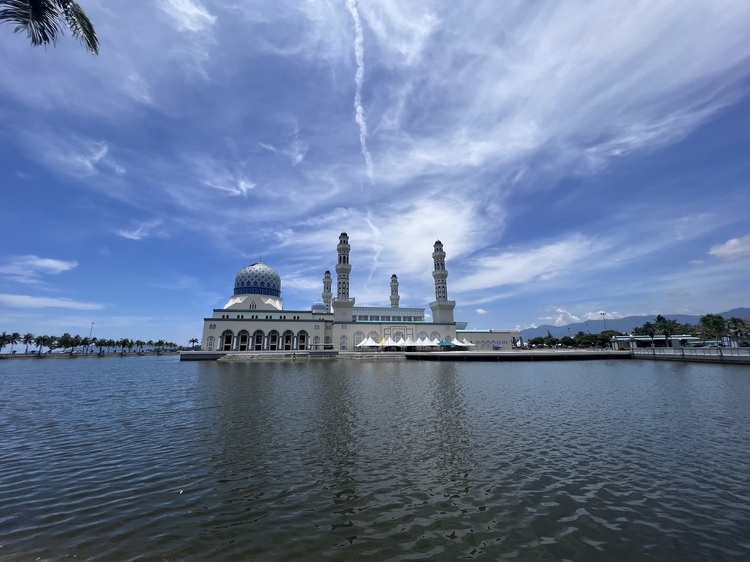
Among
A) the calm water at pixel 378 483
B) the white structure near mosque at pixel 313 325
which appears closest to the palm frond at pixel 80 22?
the calm water at pixel 378 483

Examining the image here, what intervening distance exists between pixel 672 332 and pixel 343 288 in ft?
358

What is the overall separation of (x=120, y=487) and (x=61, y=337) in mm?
150275

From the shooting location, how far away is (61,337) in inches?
4781

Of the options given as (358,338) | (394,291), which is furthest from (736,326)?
(358,338)

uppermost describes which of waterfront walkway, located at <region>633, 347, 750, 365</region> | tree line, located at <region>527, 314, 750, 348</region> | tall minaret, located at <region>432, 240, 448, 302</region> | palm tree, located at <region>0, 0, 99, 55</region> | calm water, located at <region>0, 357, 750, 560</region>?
tall minaret, located at <region>432, 240, 448, 302</region>

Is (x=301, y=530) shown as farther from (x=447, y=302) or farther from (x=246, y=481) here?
(x=447, y=302)

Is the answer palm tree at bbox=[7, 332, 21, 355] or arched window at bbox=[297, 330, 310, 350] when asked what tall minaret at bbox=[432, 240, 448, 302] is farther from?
palm tree at bbox=[7, 332, 21, 355]

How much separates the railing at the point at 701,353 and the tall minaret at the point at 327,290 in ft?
325

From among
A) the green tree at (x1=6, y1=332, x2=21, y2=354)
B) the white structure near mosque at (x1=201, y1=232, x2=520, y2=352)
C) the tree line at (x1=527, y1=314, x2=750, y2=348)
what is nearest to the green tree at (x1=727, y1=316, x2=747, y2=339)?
the tree line at (x1=527, y1=314, x2=750, y2=348)

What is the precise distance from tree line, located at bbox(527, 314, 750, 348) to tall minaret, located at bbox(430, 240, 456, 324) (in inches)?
1861

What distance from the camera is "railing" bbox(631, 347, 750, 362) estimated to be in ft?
173

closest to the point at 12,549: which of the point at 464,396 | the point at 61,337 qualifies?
the point at 464,396

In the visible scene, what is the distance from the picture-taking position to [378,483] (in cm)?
1053

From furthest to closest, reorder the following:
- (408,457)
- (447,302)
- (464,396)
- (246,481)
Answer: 1. (447,302)
2. (464,396)
3. (408,457)
4. (246,481)
